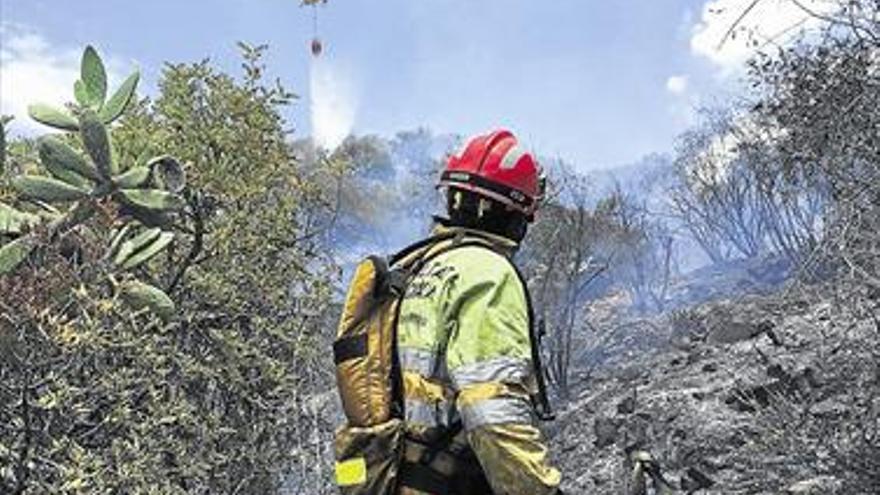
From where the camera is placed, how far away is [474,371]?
2.43 metres

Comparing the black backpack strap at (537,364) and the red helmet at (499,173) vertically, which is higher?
the red helmet at (499,173)

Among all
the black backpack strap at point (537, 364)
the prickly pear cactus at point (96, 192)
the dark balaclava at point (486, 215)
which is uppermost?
the prickly pear cactus at point (96, 192)

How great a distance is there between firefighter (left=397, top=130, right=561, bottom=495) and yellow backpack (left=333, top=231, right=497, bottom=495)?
3 centimetres

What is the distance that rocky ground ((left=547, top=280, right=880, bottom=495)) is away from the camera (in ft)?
25.3

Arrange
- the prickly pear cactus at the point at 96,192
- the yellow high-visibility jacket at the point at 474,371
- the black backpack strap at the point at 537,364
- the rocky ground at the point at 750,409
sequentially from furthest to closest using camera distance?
1. the rocky ground at the point at 750,409
2. the prickly pear cactus at the point at 96,192
3. the black backpack strap at the point at 537,364
4. the yellow high-visibility jacket at the point at 474,371

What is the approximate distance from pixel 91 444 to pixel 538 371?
3865 millimetres

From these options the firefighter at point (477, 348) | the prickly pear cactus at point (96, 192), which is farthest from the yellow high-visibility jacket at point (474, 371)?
the prickly pear cactus at point (96, 192)

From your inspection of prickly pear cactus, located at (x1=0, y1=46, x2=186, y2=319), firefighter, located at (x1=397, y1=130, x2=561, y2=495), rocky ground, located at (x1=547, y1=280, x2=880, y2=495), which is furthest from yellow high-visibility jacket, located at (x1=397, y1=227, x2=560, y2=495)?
prickly pear cactus, located at (x1=0, y1=46, x2=186, y2=319)

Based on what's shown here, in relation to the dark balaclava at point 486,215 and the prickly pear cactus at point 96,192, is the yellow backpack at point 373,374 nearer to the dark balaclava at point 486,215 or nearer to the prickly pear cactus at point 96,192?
the dark balaclava at point 486,215

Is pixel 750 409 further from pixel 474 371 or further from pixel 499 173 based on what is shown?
pixel 474 371

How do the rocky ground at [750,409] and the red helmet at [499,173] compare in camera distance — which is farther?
the rocky ground at [750,409]

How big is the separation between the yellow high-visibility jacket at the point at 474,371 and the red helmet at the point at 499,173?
Result: 0.32 ft

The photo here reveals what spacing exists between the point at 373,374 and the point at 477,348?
31 centimetres

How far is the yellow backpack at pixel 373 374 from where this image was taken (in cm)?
260
